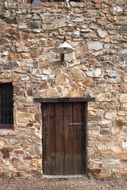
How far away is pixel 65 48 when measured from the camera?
9.91 m

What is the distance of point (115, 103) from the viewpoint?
10.2 meters

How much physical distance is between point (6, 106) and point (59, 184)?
2165mm

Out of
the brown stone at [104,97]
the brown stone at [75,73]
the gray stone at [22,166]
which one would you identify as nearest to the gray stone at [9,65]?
the brown stone at [75,73]

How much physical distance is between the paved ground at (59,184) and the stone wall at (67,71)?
230 millimetres

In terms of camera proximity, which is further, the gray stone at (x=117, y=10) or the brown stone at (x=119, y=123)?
the brown stone at (x=119, y=123)

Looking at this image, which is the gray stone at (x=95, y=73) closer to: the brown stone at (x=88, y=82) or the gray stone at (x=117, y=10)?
the brown stone at (x=88, y=82)

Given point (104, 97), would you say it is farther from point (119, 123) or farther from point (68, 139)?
point (68, 139)

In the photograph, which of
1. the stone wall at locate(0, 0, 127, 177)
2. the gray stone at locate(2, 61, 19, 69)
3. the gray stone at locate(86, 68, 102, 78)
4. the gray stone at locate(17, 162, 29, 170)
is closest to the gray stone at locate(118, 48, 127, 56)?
the stone wall at locate(0, 0, 127, 177)

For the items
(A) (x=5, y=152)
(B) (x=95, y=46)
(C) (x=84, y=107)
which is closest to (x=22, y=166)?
(A) (x=5, y=152)

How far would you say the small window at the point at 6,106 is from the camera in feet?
34.1

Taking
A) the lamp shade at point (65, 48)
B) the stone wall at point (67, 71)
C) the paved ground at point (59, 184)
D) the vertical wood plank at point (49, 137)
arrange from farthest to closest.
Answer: the vertical wood plank at point (49, 137) → the stone wall at point (67, 71) → the lamp shade at point (65, 48) → the paved ground at point (59, 184)

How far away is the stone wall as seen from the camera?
10.1m

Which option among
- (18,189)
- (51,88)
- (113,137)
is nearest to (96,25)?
(51,88)

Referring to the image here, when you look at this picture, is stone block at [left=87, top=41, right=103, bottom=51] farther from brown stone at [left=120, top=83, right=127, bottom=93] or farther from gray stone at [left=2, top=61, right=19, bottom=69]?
gray stone at [left=2, top=61, right=19, bottom=69]
